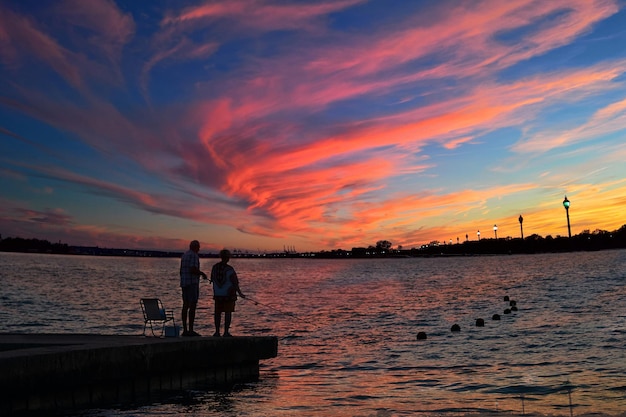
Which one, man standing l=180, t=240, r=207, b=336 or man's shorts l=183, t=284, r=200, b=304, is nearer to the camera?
man standing l=180, t=240, r=207, b=336

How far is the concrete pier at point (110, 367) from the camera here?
39.1ft

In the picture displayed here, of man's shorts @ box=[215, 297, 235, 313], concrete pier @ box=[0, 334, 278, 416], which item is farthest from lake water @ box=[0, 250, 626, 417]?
man's shorts @ box=[215, 297, 235, 313]

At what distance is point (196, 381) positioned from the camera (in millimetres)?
16172

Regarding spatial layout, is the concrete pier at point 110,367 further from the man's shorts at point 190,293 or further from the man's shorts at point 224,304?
the man's shorts at point 190,293

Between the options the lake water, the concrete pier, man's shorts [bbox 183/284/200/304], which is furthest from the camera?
man's shorts [bbox 183/284/200/304]

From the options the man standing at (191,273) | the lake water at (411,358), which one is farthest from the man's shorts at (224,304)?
the lake water at (411,358)

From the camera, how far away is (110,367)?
1366 cm

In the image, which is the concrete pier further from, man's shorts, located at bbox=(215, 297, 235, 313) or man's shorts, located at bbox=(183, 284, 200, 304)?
man's shorts, located at bbox=(183, 284, 200, 304)

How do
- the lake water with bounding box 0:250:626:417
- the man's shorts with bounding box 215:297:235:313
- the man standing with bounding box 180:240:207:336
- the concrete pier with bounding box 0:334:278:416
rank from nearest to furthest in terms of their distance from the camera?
1. the concrete pier with bounding box 0:334:278:416
2. the lake water with bounding box 0:250:626:417
3. the man standing with bounding box 180:240:207:336
4. the man's shorts with bounding box 215:297:235:313

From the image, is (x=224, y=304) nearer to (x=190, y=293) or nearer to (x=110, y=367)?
(x=190, y=293)

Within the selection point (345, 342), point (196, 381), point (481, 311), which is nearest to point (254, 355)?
point (196, 381)

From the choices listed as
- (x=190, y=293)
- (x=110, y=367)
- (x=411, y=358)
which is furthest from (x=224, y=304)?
(x=411, y=358)

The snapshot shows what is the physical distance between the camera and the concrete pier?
11.9 meters

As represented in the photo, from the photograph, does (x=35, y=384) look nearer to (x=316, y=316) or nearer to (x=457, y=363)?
(x=457, y=363)
